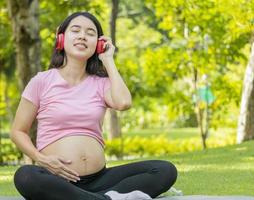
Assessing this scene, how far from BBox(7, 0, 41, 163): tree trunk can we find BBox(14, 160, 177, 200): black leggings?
19.6ft

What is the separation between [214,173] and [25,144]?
2.49 meters

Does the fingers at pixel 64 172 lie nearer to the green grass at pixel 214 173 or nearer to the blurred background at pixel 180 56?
the green grass at pixel 214 173

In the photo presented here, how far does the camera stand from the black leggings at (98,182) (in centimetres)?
435

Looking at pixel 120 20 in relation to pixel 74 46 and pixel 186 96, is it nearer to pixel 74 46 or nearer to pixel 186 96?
pixel 186 96

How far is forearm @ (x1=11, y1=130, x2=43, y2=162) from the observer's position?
4.61m

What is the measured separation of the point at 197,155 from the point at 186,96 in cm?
659

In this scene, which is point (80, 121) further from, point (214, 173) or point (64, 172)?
point (214, 173)

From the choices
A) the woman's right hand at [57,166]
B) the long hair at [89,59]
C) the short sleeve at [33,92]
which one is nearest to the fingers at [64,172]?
the woman's right hand at [57,166]

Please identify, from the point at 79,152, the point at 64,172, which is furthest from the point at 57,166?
the point at 79,152

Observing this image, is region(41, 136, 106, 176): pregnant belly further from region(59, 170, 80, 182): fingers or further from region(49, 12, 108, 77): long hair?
region(49, 12, 108, 77): long hair

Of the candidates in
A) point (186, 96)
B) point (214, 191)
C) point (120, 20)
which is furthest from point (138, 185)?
point (120, 20)

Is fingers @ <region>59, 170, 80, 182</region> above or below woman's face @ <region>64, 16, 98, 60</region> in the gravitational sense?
below

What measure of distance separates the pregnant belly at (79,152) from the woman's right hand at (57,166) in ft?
0.17

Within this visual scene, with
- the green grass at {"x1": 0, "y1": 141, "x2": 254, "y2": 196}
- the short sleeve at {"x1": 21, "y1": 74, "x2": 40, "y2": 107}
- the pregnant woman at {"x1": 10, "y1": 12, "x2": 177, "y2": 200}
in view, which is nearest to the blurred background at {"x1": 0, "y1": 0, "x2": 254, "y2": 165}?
the green grass at {"x1": 0, "y1": 141, "x2": 254, "y2": 196}
